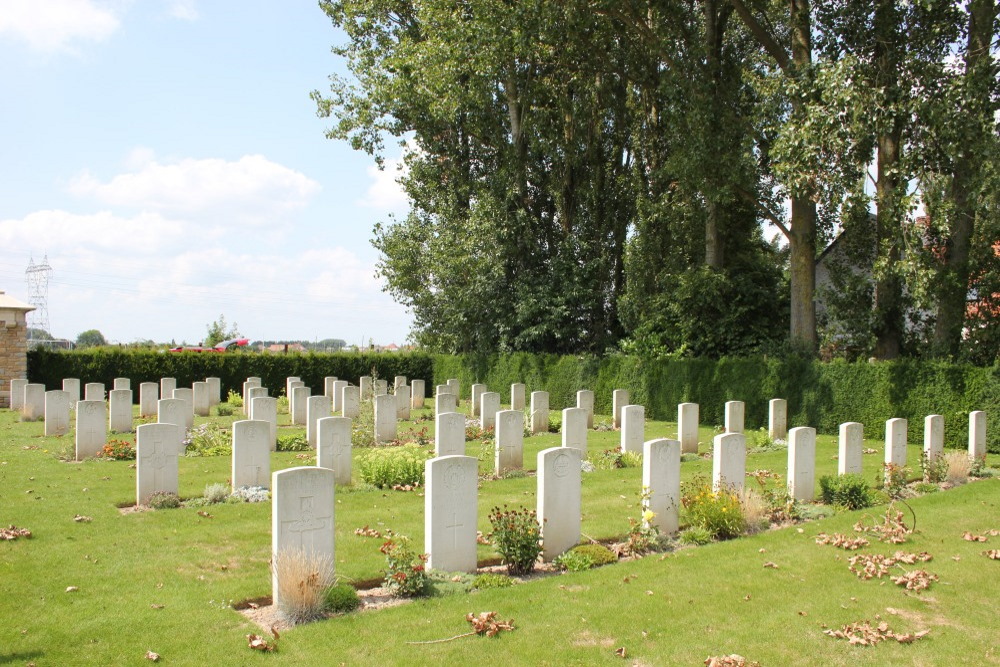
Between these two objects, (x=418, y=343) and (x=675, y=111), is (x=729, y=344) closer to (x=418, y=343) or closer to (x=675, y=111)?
(x=675, y=111)

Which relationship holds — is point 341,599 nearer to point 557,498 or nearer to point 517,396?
point 557,498

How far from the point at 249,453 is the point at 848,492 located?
8.94 metres

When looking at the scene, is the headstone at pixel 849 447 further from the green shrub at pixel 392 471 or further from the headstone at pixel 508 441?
the green shrub at pixel 392 471

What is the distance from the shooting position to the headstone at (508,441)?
1401cm

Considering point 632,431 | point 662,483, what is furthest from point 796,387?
point 662,483

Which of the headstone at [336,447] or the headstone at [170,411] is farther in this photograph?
the headstone at [170,411]

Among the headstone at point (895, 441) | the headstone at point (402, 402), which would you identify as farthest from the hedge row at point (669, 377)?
the headstone at point (402, 402)

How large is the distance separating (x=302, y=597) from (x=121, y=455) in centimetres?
1012

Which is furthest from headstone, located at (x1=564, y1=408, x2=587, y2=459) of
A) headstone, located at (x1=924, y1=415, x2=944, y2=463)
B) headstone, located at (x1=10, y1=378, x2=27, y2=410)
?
headstone, located at (x1=10, y1=378, x2=27, y2=410)

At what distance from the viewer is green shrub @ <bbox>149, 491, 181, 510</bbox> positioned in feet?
35.1

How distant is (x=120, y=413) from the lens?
18.5 m

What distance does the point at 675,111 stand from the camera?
75.2ft

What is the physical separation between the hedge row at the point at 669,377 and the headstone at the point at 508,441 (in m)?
9.83

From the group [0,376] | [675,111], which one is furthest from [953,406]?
[0,376]
